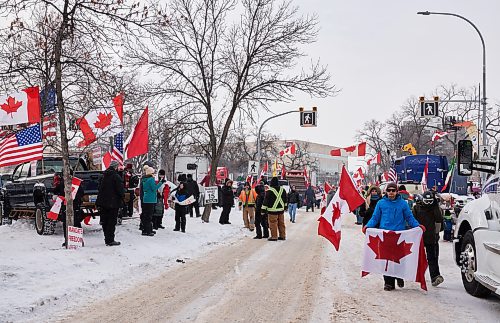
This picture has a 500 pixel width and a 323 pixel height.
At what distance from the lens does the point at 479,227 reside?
8.49 meters

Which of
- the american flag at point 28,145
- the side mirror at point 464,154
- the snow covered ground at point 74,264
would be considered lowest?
the snow covered ground at point 74,264

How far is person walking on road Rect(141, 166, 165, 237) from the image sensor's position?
15.2 m

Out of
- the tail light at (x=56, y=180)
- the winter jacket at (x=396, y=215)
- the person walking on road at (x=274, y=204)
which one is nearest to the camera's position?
the winter jacket at (x=396, y=215)

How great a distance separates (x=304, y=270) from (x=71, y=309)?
16.6ft

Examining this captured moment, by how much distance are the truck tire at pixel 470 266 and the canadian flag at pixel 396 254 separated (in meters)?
0.63

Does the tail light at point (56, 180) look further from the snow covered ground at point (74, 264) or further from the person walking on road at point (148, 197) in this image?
the person walking on road at point (148, 197)

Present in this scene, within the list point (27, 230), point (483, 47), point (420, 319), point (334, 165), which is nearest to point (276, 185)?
point (27, 230)

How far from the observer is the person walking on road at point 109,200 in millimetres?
12922

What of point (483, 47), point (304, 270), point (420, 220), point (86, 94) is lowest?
point (304, 270)

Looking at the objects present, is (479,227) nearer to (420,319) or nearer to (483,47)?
(420,319)

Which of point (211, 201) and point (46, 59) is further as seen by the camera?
point (211, 201)

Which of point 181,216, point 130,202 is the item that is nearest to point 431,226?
point 181,216

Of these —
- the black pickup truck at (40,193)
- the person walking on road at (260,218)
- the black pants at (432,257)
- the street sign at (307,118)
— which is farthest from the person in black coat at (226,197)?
the black pants at (432,257)

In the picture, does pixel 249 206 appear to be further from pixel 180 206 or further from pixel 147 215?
pixel 147 215
